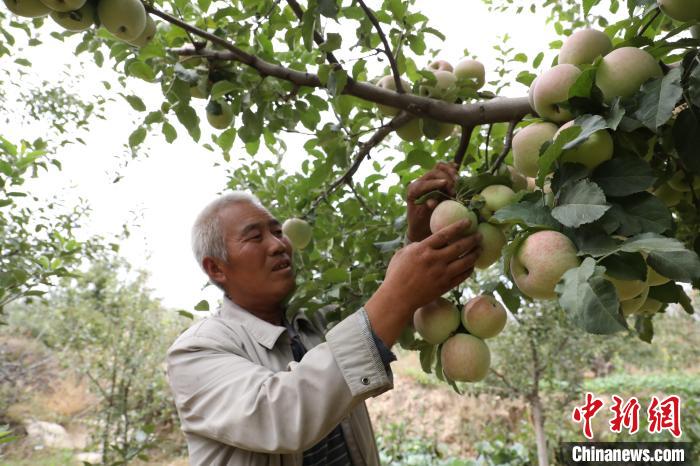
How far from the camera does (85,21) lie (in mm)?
1279

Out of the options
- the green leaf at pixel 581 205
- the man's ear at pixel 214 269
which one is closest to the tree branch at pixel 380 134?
the man's ear at pixel 214 269

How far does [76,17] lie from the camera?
4.06 feet

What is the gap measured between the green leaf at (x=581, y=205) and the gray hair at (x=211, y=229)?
139 cm

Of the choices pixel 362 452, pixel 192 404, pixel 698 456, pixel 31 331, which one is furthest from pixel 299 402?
pixel 31 331

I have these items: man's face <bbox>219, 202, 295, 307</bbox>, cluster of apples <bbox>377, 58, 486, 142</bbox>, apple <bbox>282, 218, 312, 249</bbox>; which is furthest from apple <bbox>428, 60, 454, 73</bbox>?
man's face <bbox>219, 202, 295, 307</bbox>

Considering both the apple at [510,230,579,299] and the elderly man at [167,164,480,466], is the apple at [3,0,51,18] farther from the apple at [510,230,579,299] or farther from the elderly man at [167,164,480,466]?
the apple at [510,230,579,299]

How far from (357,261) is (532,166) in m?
1.22

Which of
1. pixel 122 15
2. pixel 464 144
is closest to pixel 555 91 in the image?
pixel 464 144

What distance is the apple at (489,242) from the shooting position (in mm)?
1207

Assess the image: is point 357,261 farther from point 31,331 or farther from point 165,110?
point 31,331

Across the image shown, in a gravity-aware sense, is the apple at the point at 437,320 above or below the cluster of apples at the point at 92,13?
→ below

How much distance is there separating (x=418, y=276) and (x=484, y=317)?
0.24 m

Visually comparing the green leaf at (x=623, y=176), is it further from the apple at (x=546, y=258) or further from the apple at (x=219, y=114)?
the apple at (x=219, y=114)

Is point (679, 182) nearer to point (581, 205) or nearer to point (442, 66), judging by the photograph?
point (581, 205)
